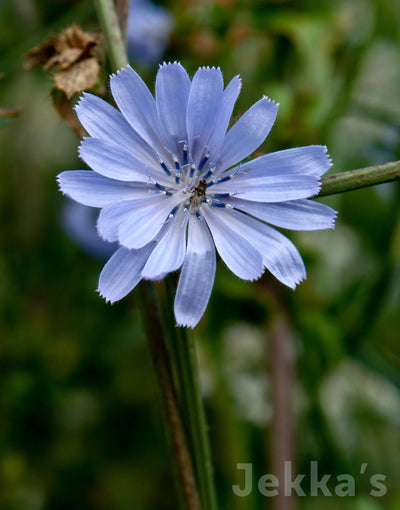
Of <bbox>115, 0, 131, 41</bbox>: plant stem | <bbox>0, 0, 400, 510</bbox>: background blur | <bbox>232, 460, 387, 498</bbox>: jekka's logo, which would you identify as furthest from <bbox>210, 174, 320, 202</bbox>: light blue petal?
<bbox>232, 460, 387, 498</bbox>: jekka's logo

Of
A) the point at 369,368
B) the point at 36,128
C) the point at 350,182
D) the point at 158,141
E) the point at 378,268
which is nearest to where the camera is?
the point at 350,182

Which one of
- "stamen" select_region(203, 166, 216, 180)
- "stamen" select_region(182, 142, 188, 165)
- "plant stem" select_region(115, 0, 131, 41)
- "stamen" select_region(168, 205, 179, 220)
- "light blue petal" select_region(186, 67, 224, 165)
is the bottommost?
"stamen" select_region(168, 205, 179, 220)

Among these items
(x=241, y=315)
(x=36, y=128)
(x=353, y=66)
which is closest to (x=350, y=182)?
(x=241, y=315)

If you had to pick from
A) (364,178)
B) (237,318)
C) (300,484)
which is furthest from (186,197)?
(300,484)

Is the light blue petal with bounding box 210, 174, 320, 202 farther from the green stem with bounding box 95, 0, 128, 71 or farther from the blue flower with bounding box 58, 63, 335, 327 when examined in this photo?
the green stem with bounding box 95, 0, 128, 71

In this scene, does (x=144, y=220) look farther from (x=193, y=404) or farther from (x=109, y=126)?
(x=193, y=404)

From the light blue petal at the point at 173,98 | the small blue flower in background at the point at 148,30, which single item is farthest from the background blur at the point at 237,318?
the light blue petal at the point at 173,98

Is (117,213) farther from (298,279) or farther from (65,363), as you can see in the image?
(65,363)

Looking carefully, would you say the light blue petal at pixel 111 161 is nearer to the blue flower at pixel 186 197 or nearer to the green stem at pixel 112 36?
the blue flower at pixel 186 197
